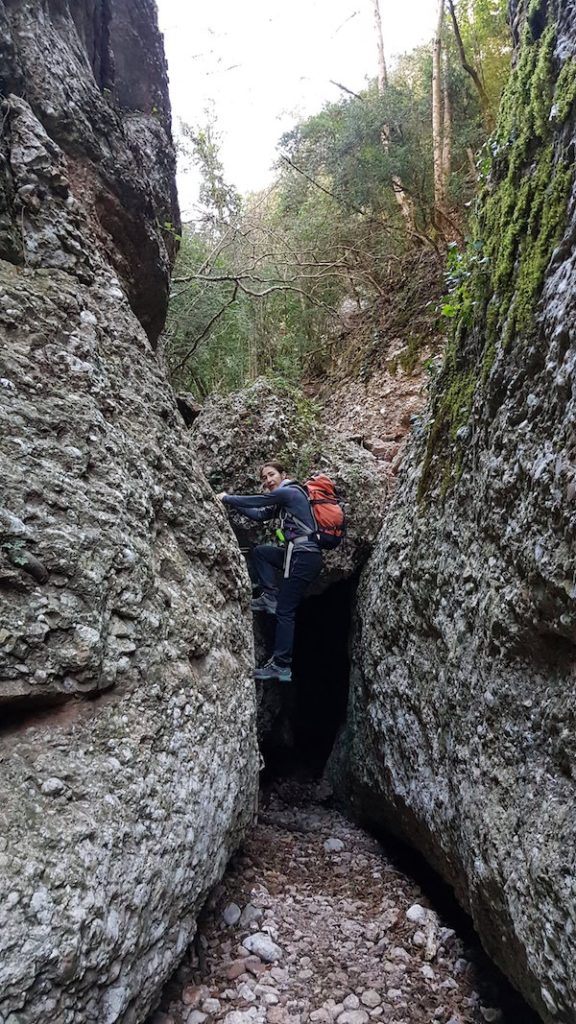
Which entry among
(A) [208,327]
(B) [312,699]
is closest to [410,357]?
(A) [208,327]

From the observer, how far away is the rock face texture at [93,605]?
7.88 feet

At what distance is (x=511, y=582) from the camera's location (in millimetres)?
3219

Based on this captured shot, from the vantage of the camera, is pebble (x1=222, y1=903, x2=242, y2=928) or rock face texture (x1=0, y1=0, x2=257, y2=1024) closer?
rock face texture (x1=0, y1=0, x2=257, y2=1024)

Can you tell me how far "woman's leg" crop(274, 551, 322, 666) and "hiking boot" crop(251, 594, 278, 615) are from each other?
0.16 meters

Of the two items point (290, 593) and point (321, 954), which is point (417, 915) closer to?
point (321, 954)

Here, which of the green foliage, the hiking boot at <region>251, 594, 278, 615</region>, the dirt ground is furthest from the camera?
the green foliage

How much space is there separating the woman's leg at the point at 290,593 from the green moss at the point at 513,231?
183 centimetres

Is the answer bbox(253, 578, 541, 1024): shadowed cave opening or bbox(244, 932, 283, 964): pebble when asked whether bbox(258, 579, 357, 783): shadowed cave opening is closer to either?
bbox(253, 578, 541, 1024): shadowed cave opening

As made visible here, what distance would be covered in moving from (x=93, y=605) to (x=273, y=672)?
3.48 metres

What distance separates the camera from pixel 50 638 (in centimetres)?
281

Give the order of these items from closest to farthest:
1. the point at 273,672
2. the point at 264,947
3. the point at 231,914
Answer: the point at 264,947, the point at 231,914, the point at 273,672

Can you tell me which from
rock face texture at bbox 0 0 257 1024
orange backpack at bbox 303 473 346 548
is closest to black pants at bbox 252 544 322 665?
orange backpack at bbox 303 473 346 548

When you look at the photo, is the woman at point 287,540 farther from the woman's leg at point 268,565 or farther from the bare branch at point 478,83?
the bare branch at point 478,83

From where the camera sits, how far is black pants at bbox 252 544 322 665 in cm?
634
